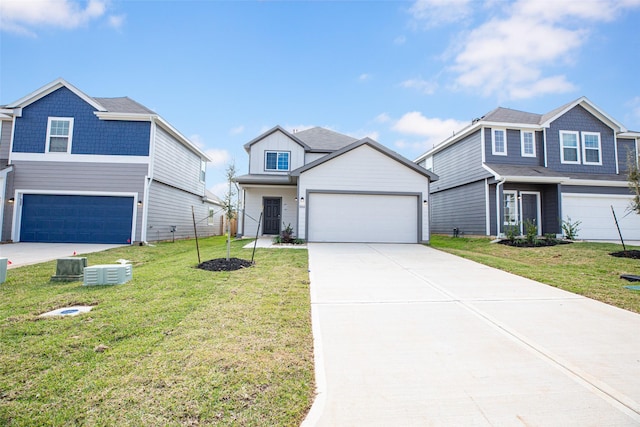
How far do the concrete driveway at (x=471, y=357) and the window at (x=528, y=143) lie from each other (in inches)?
459

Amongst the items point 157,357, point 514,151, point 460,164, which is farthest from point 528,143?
point 157,357

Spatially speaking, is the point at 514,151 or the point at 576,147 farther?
the point at 576,147

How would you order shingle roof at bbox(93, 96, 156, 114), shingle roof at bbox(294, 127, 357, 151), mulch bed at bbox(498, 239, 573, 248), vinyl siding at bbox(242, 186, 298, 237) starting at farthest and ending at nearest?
shingle roof at bbox(294, 127, 357, 151) < vinyl siding at bbox(242, 186, 298, 237) < shingle roof at bbox(93, 96, 156, 114) < mulch bed at bbox(498, 239, 573, 248)

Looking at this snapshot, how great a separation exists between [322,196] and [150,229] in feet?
25.4

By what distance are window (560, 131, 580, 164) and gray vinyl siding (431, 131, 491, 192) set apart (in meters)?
4.22

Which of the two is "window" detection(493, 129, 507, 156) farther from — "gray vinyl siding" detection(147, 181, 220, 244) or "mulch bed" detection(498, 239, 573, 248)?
"gray vinyl siding" detection(147, 181, 220, 244)

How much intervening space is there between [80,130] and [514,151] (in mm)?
19802

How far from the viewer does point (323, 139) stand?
58.2 feet

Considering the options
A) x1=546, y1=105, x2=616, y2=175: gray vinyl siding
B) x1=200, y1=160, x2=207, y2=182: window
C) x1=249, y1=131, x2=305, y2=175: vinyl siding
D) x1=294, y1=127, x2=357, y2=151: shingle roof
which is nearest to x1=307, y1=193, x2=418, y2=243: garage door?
x1=249, y1=131, x2=305, y2=175: vinyl siding

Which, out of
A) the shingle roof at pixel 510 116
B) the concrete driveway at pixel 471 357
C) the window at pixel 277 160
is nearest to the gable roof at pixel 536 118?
the shingle roof at pixel 510 116

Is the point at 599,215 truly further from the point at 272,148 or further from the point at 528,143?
the point at 272,148

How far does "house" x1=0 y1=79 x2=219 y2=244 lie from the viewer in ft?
39.7

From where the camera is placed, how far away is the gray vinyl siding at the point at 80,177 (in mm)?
12164

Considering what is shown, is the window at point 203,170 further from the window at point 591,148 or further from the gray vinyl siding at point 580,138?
the window at point 591,148
